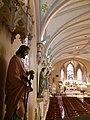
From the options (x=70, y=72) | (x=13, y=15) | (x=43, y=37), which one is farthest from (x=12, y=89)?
(x=70, y=72)

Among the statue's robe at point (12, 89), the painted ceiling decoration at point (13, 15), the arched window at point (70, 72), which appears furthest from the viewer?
the arched window at point (70, 72)

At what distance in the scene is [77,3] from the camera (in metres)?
8.54

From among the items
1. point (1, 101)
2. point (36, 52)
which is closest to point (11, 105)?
point (1, 101)

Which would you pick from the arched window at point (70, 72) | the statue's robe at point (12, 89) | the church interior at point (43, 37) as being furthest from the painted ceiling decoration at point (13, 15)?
the arched window at point (70, 72)

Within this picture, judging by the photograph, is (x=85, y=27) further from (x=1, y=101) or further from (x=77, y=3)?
(x=1, y=101)

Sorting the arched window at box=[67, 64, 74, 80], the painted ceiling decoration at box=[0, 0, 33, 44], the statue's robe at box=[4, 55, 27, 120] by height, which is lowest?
the statue's robe at box=[4, 55, 27, 120]

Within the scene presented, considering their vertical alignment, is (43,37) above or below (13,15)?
above

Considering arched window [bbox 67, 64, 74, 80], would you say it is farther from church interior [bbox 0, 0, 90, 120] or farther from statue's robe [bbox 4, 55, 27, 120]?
statue's robe [bbox 4, 55, 27, 120]

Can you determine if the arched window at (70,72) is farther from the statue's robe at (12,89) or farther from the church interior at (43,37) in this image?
the statue's robe at (12,89)

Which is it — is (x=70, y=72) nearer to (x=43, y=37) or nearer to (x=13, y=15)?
(x=43, y=37)

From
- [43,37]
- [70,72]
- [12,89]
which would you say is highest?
[70,72]

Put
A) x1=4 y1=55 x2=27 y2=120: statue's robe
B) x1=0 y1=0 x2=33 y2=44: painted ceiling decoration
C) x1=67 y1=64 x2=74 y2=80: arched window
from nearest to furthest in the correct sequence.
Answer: x1=4 y1=55 x2=27 y2=120: statue's robe, x1=0 y1=0 x2=33 y2=44: painted ceiling decoration, x1=67 y1=64 x2=74 y2=80: arched window

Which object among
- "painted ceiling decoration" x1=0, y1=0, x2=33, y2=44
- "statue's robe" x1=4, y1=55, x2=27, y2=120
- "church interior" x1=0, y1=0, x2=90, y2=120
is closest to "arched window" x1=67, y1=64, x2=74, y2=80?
"church interior" x1=0, y1=0, x2=90, y2=120

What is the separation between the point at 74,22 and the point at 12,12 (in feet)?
27.0
